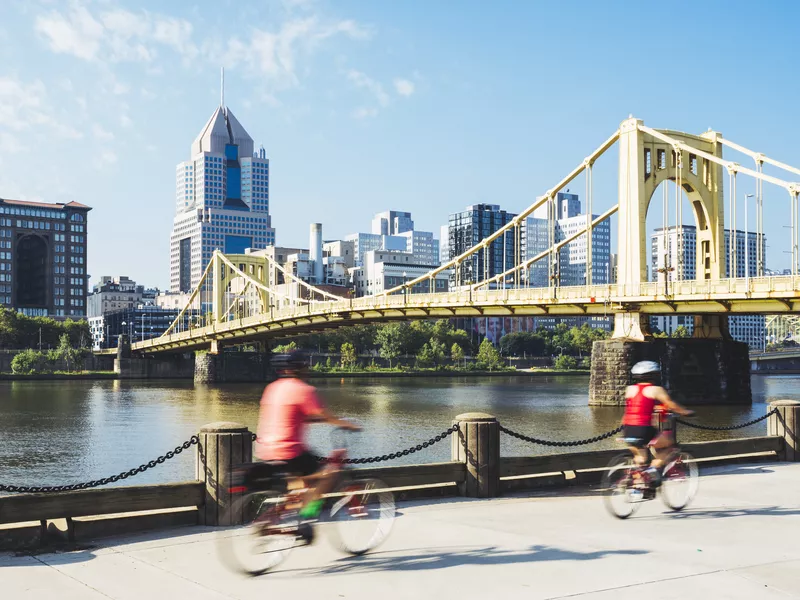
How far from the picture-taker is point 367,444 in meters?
33.5

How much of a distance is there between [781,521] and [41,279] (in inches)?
6969

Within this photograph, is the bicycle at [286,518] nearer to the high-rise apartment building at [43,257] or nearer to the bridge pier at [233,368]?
the bridge pier at [233,368]

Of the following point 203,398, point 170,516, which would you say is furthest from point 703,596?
point 203,398

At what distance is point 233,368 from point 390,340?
39.5 m

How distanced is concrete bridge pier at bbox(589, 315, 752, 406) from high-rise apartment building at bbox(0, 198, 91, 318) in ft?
457

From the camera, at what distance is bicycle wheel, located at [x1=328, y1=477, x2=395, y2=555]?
9.38 meters

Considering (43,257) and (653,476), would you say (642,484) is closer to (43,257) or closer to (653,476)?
(653,476)

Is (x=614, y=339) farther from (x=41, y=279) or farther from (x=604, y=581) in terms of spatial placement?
(x=41, y=279)

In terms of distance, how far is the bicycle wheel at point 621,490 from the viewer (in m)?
11.4

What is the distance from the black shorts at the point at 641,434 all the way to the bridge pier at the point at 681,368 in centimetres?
4069

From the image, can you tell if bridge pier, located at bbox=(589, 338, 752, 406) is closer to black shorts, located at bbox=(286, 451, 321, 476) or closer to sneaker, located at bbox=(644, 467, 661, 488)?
sneaker, located at bbox=(644, 467, 661, 488)

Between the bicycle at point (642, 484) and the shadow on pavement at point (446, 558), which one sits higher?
the bicycle at point (642, 484)

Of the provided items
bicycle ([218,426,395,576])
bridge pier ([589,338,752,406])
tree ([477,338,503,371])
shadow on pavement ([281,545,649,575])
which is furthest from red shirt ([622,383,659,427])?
tree ([477,338,503,371])

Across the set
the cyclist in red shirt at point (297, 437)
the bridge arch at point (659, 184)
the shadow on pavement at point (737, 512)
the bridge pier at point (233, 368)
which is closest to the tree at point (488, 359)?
the bridge pier at point (233, 368)
